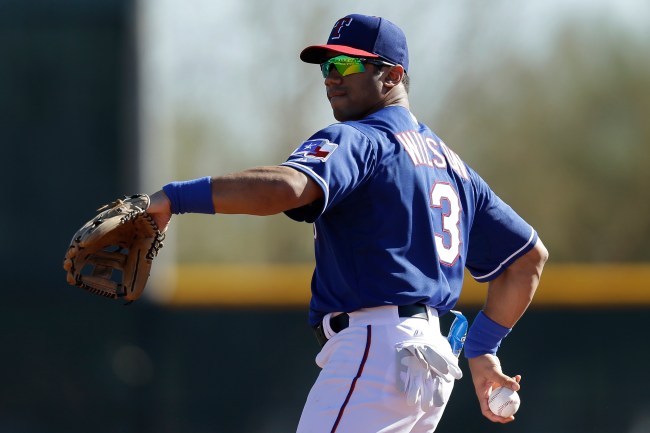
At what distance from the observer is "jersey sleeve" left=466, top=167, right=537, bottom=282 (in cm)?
439

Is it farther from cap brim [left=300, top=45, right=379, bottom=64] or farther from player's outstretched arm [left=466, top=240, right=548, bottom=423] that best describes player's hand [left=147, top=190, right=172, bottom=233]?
player's outstretched arm [left=466, top=240, right=548, bottom=423]

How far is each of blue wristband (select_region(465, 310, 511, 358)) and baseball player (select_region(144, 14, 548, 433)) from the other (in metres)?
0.46

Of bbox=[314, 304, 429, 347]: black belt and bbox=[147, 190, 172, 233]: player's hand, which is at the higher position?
bbox=[147, 190, 172, 233]: player's hand

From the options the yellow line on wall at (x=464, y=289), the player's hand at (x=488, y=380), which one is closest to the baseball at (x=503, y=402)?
the player's hand at (x=488, y=380)

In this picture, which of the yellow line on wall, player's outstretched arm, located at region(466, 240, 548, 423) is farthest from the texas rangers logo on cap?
the yellow line on wall

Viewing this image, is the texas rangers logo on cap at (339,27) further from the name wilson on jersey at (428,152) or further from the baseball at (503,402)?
the baseball at (503,402)

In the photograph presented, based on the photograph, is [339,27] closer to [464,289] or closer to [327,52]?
[327,52]

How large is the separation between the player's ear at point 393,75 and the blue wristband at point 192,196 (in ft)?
3.14

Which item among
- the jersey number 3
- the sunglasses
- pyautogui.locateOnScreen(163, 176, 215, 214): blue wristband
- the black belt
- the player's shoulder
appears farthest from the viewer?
the sunglasses

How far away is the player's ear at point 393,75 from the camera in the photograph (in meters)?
4.16

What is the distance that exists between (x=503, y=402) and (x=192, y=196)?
1.56 m

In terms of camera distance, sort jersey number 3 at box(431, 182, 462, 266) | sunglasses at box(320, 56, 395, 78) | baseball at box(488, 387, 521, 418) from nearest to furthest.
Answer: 1. jersey number 3 at box(431, 182, 462, 266)
2. sunglasses at box(320, 56, 395, 78)
3. baseball at box(488, 387, 521, 418)

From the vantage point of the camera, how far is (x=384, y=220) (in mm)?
3832

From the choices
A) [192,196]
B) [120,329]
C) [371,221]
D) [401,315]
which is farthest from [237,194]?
[120,329]
